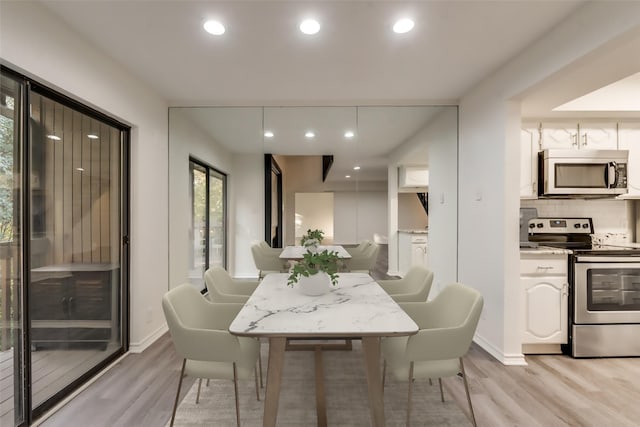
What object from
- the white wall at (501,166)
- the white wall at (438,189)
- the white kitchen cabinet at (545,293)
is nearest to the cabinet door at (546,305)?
the white kitchen cabinet at (545,293)

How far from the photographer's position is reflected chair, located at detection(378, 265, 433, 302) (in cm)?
225

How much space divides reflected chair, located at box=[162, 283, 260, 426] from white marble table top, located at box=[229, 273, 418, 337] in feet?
0.54

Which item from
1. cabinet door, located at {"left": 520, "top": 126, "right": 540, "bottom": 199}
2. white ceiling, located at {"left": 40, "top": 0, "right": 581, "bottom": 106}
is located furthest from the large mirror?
cabinet door, located at {"left": 520, "top": 126, "right": 540, "bottom": 199}

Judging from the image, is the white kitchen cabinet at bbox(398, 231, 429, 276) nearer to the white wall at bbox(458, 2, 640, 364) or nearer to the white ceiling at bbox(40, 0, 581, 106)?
the white wall at bbox(458, 2, 640, 364)

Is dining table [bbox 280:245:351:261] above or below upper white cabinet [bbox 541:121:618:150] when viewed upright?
below

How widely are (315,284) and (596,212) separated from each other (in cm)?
334

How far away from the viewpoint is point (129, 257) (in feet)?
9.25

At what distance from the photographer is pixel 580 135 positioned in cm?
303

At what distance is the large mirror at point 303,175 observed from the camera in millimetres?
3574

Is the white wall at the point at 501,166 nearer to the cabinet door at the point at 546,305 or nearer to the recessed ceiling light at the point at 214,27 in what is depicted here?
the cabinet door at the point at 546,305

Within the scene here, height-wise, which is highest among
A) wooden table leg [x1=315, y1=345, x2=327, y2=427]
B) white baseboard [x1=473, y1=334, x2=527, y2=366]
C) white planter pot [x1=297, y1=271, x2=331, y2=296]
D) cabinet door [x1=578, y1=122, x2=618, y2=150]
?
cabinet door [x1=578, y1=122, x2=618, y2=150]

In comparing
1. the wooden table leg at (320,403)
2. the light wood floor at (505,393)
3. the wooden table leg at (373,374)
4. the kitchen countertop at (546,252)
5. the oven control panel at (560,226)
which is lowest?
the light wood floor at (505,393)

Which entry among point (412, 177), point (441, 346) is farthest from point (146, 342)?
point (412, 177)

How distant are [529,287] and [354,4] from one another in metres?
2.68
